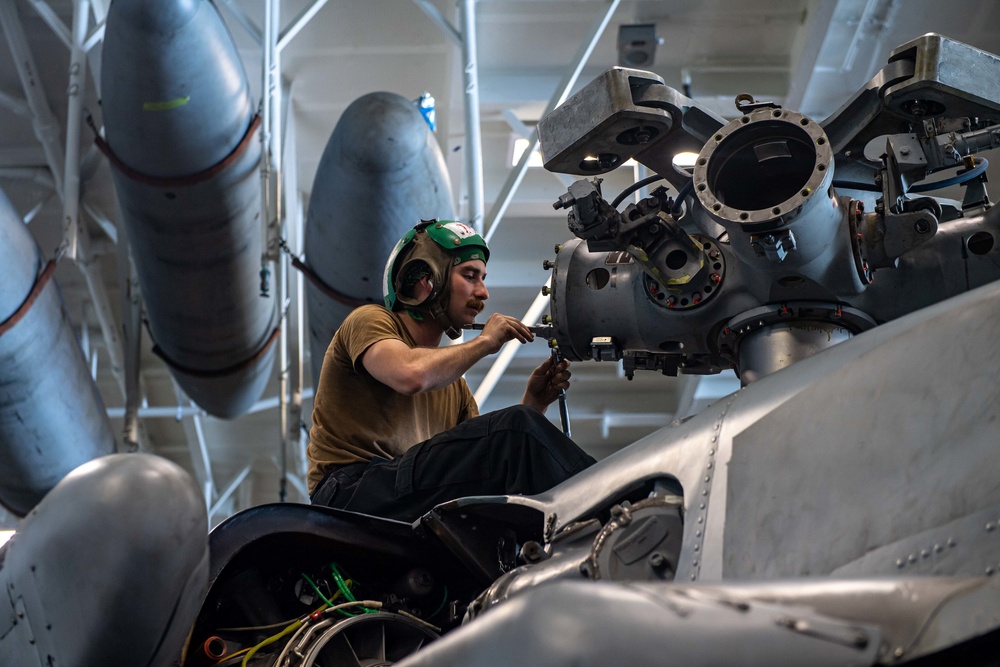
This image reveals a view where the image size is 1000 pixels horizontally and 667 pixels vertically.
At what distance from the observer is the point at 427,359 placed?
3.99m

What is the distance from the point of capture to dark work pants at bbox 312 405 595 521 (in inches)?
137

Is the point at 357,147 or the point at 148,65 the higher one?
the point at 148,65

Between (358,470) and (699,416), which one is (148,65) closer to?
(358,470)

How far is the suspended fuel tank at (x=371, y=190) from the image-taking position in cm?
898

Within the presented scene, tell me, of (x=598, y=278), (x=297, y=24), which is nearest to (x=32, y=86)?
(x=297, y=24)

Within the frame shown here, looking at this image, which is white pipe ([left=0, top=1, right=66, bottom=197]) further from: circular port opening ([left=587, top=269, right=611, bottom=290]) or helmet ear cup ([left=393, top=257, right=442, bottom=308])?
circular port opening ([left=587, top=269, right=611, bottom=290])

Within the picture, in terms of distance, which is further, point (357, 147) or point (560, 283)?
point (357, 147)

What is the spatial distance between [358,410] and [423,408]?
1.04 ft

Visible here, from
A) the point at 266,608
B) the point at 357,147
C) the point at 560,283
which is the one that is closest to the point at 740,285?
the point at 560,283

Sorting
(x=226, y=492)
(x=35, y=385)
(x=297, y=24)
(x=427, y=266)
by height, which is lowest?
(x=226, y=492)

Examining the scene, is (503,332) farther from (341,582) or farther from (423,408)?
(341,582)

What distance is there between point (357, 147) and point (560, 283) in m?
5.42

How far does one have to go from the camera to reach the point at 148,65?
8289 millimetres

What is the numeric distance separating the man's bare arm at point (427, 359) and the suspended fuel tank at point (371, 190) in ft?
16.2
